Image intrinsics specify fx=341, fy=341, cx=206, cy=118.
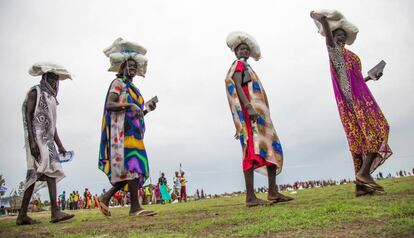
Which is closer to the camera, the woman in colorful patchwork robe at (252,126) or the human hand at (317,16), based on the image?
the woman in colorful patchwork robe at (252,126)

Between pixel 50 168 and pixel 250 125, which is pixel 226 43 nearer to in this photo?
pixel 250 125

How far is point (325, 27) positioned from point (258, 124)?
5.76 ft

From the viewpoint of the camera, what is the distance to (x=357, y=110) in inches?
196

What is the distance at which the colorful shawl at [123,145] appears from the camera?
5.20m

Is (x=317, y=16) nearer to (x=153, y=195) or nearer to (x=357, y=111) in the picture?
(x=357, y=111)

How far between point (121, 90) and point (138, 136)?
0.81 metres

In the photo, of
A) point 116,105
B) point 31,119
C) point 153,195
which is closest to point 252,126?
point 116,105

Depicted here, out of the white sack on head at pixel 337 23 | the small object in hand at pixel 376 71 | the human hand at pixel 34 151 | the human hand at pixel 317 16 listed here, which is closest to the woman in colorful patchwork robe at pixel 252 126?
the human hand at pixel 317 16

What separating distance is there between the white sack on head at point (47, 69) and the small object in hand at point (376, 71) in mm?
5041

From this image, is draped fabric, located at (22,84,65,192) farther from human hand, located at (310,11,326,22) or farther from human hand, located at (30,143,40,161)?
human hand, located at (310,11,326,22)

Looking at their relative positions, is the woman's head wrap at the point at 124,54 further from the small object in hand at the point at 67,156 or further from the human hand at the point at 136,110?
the small object in hand at the point at 67,156

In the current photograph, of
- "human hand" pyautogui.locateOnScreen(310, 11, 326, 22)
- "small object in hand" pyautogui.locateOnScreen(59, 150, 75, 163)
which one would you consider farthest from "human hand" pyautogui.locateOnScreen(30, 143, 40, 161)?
"human hand" pyautogui.locateOnScreen(310, 11, 326, 22)

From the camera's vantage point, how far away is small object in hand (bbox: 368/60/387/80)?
5500mm

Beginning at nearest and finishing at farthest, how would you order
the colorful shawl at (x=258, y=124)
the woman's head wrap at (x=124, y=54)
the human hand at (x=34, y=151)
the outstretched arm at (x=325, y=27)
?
the colorful shawl at (x=258, y=124)
the outstretched arm at (x=325, y=27)
the human hand at (x=34, y=151)
the woman's head wrap at (x=124, y=54)
